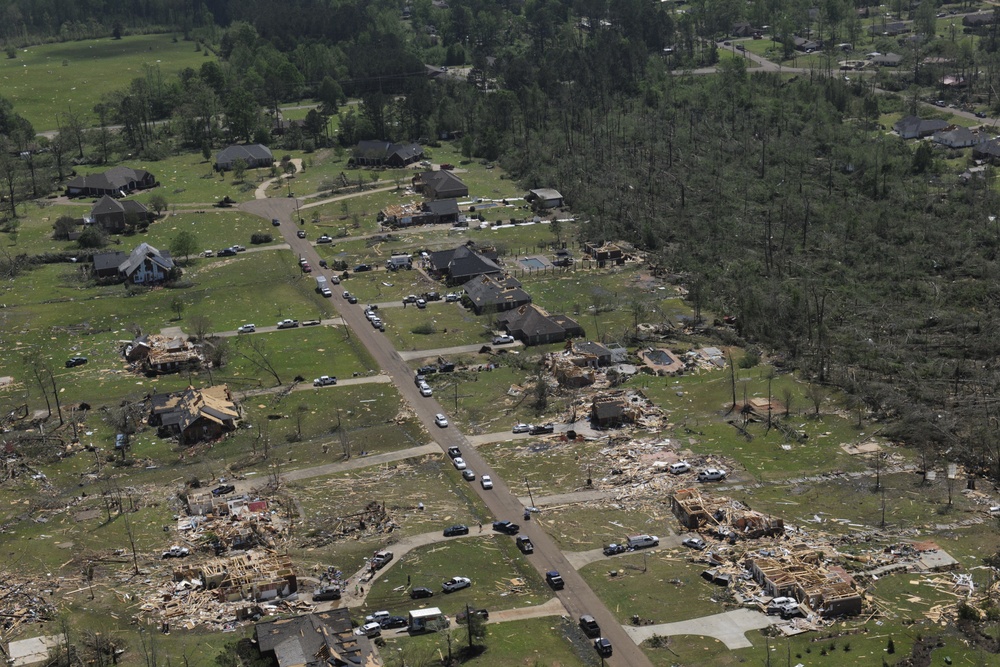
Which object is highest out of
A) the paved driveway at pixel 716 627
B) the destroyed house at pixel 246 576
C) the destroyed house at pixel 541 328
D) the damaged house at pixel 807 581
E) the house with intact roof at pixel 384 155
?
the house with intact roof at pixel 384 155

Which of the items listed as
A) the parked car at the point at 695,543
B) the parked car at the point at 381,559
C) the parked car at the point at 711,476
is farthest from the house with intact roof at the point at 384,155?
the parked car at the point at 695,543

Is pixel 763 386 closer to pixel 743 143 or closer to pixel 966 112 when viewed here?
pixel 743 143

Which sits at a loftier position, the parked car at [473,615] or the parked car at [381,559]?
the parked car at [381,559]

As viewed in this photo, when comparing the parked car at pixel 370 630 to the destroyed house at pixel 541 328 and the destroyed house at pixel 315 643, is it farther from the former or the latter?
the destroyed house at pixel 541 328

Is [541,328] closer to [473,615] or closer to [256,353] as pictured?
[256,353]

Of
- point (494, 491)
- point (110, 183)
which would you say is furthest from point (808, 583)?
point (110, 183)

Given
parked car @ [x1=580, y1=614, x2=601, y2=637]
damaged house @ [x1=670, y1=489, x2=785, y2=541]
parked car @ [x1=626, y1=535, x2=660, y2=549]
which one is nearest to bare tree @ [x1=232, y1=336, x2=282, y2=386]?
parked car @ [x1=626, y1=535, x2=660, y2=549]
